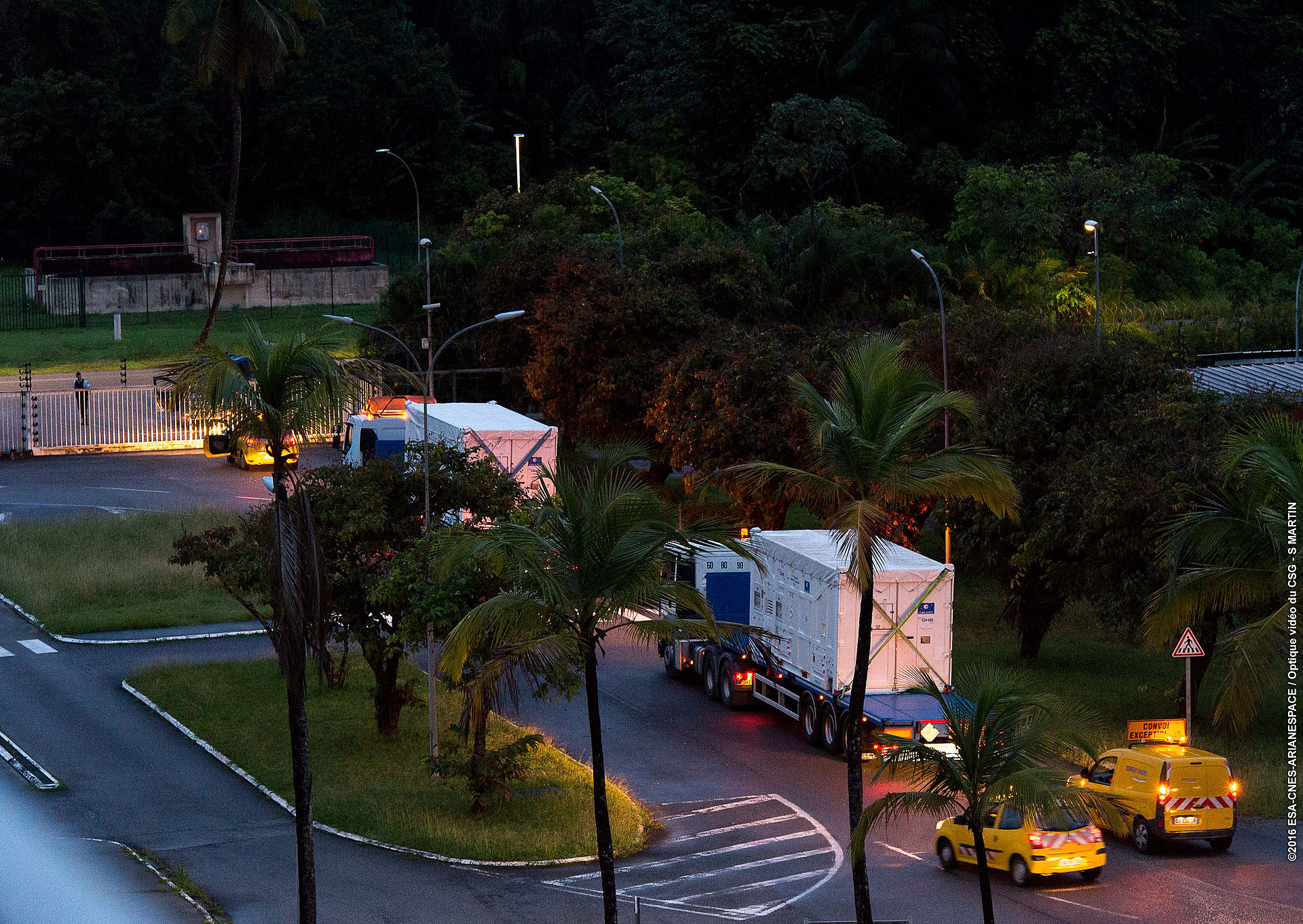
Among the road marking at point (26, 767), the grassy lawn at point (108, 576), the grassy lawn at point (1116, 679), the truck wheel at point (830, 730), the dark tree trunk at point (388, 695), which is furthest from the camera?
the grassy lawn at point (108, 576)

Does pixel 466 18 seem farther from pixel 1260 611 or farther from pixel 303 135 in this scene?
pixel 1260 611

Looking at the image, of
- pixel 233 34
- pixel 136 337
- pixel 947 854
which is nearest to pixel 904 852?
pixel 947 854

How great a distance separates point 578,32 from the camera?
94688 mm

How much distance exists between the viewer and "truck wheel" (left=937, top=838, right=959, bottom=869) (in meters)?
20.7

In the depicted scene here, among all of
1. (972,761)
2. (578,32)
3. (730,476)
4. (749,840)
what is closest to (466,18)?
(578,32)

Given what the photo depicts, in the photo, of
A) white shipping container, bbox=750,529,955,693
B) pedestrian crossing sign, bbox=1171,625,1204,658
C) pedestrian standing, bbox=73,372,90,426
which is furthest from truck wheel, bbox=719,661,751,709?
pedestrian standing, bbox=73,372,90,426

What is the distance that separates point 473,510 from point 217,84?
63515 millimetres

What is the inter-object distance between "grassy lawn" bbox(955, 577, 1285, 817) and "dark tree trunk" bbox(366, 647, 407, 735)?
393 inches

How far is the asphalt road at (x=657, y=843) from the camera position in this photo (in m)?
19.3

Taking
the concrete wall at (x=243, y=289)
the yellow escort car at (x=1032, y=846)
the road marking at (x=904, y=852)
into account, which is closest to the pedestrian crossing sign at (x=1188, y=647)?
the yellow escort car at (x=1032, y=846)

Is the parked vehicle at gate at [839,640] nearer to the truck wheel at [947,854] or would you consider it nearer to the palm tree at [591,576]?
the truck wheel at [947,854]

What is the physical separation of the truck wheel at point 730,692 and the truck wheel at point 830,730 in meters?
2.96

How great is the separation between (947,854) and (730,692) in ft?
29.7

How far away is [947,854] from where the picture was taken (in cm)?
2077
